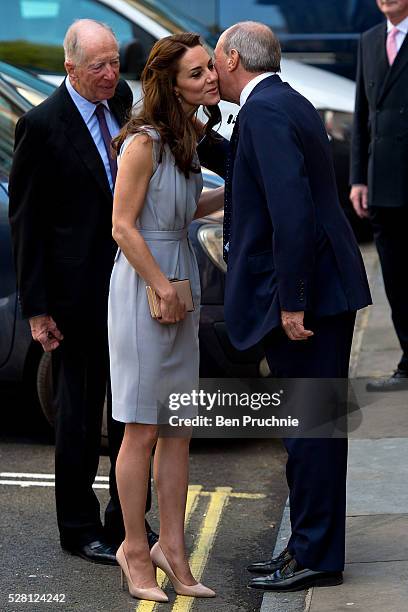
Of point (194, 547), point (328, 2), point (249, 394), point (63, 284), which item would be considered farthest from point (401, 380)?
point (328, 2)

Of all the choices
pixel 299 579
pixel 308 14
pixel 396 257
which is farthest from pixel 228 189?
pixel 308 14

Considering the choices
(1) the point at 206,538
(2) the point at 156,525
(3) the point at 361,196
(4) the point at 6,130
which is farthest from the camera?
(3) the point at 361,196

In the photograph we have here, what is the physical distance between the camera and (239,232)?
4609 mm

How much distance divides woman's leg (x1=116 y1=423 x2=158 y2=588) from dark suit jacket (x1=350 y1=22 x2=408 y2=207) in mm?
2879

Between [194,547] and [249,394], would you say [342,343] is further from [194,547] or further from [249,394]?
[249,394]

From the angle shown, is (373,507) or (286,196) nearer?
(286,196)

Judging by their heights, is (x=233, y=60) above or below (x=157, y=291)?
above

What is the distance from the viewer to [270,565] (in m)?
5.05

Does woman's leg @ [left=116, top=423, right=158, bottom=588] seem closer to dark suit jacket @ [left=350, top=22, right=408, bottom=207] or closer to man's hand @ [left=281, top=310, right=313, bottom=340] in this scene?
man's hand @ [left=281, top=310, right=313, bottom=340]

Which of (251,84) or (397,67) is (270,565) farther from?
(397,67)

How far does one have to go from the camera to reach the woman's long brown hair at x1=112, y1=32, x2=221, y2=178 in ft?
14.9

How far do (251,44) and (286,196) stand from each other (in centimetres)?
54

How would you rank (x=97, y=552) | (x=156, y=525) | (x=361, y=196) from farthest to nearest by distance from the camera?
(x=361, y=196)
(x=156, y=525)
(x=97, y=552)

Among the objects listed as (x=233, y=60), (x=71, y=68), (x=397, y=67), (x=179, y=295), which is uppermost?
(x=233, y=60)
